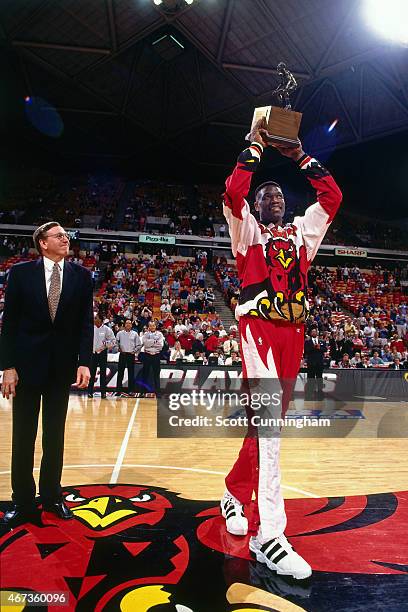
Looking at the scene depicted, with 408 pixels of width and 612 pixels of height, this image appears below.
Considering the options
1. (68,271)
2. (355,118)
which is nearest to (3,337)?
(68,271)

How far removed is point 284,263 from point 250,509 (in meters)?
1.65

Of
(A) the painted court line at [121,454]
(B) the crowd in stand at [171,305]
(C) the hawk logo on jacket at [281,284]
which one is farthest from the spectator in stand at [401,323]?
(C) the hawk logo on jacket at [281,284]

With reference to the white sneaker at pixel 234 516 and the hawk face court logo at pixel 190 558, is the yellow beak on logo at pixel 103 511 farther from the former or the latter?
the white sneaker at pixel 234 516

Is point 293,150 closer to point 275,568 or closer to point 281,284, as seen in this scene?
point 281,284

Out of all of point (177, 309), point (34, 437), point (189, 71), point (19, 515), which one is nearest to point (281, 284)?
point (34, 437)

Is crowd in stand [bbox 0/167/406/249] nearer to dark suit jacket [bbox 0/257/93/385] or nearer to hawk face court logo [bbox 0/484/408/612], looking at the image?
dark suit jacket [bbox 0/257/93/385]

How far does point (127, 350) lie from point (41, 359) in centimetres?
764

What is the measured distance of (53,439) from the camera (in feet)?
10.2

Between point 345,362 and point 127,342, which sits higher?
point 127,342

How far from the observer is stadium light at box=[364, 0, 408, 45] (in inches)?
464

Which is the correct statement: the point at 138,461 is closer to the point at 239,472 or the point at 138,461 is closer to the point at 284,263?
the point at 239,472

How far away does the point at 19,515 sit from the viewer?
291cm

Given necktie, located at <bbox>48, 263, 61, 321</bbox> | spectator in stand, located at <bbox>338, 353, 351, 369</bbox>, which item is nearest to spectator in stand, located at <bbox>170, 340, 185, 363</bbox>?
spectator in stand, located at <bbox>338, 353, 351, 369</bbox>

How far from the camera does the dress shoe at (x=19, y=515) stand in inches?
111
